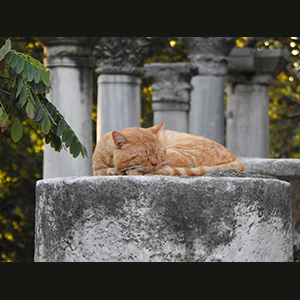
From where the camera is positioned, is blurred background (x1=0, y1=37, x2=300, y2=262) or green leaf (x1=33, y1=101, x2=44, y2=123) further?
blurred background (x1=0, y1=37, x2=300, y2=262)

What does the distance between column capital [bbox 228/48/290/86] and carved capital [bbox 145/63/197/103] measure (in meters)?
1.04

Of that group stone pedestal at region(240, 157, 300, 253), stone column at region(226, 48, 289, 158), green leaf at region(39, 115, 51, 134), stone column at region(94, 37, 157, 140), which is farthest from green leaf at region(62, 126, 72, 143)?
stone column at region(226, 48, 289, 158)

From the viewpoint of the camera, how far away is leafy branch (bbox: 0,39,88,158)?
2957 millimetres

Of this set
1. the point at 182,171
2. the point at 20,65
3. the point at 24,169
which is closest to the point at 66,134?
the point at 20,65

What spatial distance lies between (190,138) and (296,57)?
396 inches

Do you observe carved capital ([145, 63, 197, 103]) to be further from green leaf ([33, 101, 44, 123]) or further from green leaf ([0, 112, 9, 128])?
green leaf ([0, 112, 9, 128])

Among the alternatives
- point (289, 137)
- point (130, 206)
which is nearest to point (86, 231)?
point (130, 206)

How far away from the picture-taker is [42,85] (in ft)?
10.7

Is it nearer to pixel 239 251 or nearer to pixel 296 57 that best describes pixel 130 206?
pixel 239 251

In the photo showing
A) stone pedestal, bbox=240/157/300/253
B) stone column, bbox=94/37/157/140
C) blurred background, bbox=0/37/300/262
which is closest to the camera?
stone pedestal, bbox=240/157/300/253

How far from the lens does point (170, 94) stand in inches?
402

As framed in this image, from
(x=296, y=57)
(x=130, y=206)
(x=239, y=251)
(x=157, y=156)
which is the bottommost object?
(x=239, y=251)

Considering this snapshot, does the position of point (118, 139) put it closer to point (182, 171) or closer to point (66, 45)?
point (182, 171)

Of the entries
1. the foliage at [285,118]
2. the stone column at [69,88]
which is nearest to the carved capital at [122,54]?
the stone column at [69,88]
